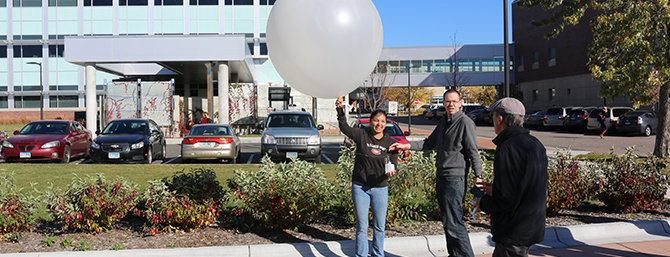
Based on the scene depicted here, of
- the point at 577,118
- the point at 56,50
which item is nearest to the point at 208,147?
the point at 577,118

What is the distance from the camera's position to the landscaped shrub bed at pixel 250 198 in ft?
18.8

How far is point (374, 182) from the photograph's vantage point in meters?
4.66

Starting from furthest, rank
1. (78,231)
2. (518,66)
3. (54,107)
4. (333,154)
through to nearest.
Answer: (518,66) → (54,107) → (333,154) → (78,231)

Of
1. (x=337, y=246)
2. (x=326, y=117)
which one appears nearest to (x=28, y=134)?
(x=337, y=246)

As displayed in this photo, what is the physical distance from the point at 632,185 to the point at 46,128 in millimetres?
16307

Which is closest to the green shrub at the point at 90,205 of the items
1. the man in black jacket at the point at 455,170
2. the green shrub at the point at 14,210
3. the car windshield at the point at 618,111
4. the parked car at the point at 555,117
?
the green shrub at the point at 14,210

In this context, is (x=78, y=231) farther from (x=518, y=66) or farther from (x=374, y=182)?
(x=518, y=66)

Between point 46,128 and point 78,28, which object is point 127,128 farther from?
point 78,28

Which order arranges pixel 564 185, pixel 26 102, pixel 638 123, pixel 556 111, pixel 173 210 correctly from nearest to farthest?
1. pixel 173 210
2. pixel 564 185
3. pixel 638 123
4. pixel 556 111
5. pixel 26 102

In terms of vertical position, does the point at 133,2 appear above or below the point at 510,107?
above

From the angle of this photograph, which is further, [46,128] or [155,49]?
[155,49]

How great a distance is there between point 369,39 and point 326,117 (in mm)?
30680

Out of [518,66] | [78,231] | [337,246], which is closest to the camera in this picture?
[337,246]

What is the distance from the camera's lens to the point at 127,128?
15.2 meters
